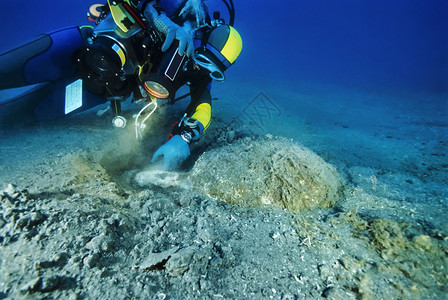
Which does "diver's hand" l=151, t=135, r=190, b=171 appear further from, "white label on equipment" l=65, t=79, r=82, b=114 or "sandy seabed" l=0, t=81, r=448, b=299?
"white label on equipment" l=65, t=79, r=82, b=114

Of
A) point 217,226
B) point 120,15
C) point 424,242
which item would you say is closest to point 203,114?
point 120,15

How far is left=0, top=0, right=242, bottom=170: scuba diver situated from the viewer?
2.54 m

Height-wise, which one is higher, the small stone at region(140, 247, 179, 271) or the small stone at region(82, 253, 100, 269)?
A: the small stone at region(140, 247, 179, 271)

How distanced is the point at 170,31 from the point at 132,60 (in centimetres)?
63

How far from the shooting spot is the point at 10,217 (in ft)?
4.25

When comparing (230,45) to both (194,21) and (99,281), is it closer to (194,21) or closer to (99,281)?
(194,21)

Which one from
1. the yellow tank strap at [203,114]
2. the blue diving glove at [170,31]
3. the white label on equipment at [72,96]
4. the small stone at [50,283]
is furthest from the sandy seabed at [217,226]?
the blue diving glove at [170,31]

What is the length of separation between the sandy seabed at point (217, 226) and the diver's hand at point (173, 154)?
6.8 inches

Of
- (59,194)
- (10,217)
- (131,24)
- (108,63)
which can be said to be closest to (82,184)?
(59,194)

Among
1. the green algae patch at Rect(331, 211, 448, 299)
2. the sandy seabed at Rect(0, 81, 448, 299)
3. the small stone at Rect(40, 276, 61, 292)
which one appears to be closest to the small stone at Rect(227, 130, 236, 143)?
the sandy seabed at Rect(0, 81, 448, 299)

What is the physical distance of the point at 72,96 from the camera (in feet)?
9.41

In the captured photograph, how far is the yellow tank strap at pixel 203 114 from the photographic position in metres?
3.44

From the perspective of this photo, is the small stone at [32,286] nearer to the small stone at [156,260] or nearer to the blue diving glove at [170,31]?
the small stone at [156,260]

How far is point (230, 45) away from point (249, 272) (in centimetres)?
279
